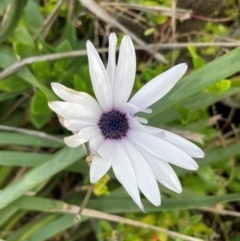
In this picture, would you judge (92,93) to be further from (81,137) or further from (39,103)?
(81,137)

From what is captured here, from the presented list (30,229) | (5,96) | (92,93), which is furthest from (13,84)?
(30,229)

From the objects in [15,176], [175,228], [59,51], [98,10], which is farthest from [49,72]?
[175,228]

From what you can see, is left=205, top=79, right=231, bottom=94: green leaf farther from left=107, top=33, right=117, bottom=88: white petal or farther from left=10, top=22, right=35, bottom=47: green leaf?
left=10, top=22, right=35, bottom=47: green leaf

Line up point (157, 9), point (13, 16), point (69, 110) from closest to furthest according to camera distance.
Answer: point (69, 110) < point (13, 16) < point (157, 9)

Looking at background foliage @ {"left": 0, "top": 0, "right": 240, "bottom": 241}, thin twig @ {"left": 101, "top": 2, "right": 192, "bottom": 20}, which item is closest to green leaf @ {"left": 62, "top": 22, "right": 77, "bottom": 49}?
background foliage @ {"left": 0, "top": 0, "right": 240, "bottom": 241}

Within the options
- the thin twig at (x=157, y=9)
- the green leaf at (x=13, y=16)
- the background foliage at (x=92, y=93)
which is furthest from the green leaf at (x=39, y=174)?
the thin twig at (x=157, y=9)

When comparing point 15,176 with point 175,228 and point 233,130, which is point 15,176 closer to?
point 175,228
